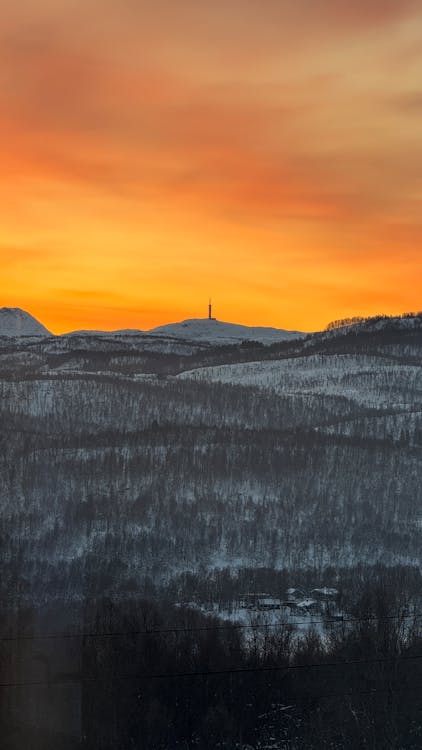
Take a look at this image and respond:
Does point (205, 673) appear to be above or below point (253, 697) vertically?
above

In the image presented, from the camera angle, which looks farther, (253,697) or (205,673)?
(205,673)

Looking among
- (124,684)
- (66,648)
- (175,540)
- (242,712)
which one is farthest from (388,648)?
(175,540)

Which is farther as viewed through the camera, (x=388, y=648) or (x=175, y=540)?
(x=175, y=540)

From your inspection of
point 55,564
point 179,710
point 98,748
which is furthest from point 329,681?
point 55,564

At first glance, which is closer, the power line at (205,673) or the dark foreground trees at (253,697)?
the dark foreground trees at (253,697)

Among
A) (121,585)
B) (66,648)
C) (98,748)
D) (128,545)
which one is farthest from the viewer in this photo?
(128,545)

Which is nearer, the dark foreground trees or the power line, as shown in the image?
the dark foreground trees

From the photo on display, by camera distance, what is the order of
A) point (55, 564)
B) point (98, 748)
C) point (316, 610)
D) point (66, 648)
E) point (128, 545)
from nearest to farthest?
point (98, 748) < point (66, 648) < point (316, 610) < point (55, 564) < point (128, 545)

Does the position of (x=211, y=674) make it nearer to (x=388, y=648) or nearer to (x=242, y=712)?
(x=242, y=712)

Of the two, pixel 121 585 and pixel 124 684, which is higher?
pixel 124 684
